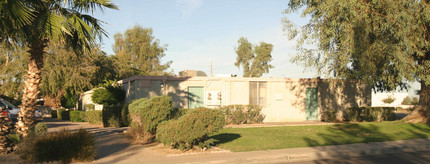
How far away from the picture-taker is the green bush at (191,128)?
10773 millimetres

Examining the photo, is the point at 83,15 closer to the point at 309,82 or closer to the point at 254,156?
the point at 254,156

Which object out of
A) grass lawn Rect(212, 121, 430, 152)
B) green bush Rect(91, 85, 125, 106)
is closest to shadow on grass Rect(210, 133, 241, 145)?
grass lawn Rect(212, 121, 430, 152)

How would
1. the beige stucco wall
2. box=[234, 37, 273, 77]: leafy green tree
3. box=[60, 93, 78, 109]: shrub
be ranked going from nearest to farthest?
the beige stucco wall, box=[60, 93, 78, 109]: shrub, box=[234, 37, 273, 77]: leafy green tree

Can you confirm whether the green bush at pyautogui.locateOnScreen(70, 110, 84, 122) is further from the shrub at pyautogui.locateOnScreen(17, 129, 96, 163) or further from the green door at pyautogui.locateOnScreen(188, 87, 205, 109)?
the shrub at pyautogui.locateOnScreen(17, 129, 96, 163)

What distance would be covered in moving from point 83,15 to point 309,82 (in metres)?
16.3

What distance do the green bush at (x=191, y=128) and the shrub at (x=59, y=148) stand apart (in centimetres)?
219

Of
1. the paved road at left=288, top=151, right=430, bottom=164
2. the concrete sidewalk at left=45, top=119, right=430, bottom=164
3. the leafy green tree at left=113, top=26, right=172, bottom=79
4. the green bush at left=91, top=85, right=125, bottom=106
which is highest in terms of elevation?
the leafy green tree at left=113, top=26, right=172, bottom=79

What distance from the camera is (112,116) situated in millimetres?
21375

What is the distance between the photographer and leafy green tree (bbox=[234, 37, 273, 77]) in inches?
2810

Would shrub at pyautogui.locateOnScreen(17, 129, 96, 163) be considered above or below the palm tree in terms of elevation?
below

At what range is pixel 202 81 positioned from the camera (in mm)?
22281

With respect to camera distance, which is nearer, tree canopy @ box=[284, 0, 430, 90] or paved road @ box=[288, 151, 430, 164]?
paved road @ box=[288, 151, 430, 164]

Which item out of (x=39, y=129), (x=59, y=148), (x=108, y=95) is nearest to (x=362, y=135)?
(x=59, y=148)

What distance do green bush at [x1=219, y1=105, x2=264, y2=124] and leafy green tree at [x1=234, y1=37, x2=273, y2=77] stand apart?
161ft
